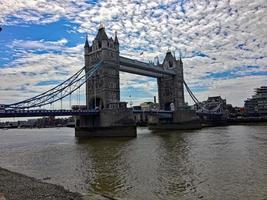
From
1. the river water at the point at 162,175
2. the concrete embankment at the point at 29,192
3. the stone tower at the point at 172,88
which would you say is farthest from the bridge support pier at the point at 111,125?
the stone tower at the point at 172,88

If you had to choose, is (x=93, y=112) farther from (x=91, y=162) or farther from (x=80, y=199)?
(x=80, y=199)

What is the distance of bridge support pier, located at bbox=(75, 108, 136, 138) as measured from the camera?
180 ft

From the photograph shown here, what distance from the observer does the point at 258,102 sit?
147500 millimetres

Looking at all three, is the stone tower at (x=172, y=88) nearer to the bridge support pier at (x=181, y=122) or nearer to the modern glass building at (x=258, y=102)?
the bridge support pier at (x=181, y=122)

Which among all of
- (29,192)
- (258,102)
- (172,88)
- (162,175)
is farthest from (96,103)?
(258,102)

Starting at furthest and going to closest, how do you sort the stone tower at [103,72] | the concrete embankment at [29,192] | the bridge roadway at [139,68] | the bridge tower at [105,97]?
1. the bridge roadway at [139,68]
2. the stone tower at [103,72]
3. the bridge tower at [105,97]
4. the concrete embankment at [29,192]

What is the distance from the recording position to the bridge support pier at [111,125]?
180 ft

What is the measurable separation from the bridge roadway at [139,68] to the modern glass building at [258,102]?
66.7 metres

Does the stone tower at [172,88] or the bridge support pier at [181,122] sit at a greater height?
the stone tower at [172,88]

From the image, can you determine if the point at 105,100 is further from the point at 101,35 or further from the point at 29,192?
the point at 29,192

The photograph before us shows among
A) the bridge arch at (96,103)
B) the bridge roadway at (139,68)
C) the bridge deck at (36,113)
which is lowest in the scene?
the bridge deck at (36,113)

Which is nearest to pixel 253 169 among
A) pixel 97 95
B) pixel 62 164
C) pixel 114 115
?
pixel 62 164

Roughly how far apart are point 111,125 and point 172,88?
149ft

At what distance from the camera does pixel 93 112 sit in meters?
57.0
